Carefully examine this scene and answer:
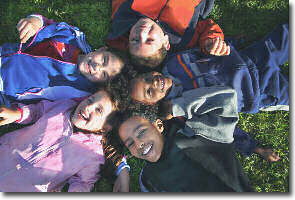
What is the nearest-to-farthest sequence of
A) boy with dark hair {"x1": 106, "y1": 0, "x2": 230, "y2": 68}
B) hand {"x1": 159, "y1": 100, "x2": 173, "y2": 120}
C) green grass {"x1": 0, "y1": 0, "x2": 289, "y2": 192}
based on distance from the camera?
boy with dark hair {"x1": 106, "y1": 0, "x2": 230, "y2": 68} < hand {"x1": 159, "y1": 100, "x2": 173, "y2": 120} < green grass {"x1": 0, "y1": 0, "x2": 289, "y2": 192}

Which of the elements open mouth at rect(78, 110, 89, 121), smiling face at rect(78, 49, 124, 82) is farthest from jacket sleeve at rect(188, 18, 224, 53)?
open mouth at rect(78, 110, 89, 121)

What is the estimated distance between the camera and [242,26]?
3189 millimetres

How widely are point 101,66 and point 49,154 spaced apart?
1.13 m

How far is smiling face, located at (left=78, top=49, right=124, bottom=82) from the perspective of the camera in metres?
2.66

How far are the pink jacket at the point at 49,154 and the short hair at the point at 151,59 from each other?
0.91m

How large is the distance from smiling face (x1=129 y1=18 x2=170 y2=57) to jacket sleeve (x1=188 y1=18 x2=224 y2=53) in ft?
1.62

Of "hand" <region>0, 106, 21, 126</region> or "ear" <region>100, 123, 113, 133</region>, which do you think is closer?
"hand" <region>0, 106, 21, 126</region>

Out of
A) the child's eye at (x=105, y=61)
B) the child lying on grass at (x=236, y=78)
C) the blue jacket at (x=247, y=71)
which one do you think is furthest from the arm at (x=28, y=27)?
the blue jacket at (x=247, y=71)

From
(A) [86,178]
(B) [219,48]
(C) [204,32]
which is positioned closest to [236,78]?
(B) [219,48]

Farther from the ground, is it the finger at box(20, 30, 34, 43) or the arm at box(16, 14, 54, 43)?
the arm at box(16, 14, 54, 43)

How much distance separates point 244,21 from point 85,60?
2.06 meters

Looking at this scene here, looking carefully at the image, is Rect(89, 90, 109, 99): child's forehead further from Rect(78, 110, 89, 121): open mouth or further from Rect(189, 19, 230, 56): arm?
Rect(189, 19, 230, 56): arm

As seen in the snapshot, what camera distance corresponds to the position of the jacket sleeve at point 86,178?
2781 mm

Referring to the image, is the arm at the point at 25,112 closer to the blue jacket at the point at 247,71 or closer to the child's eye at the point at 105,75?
the child's eye at the point at 105,75
